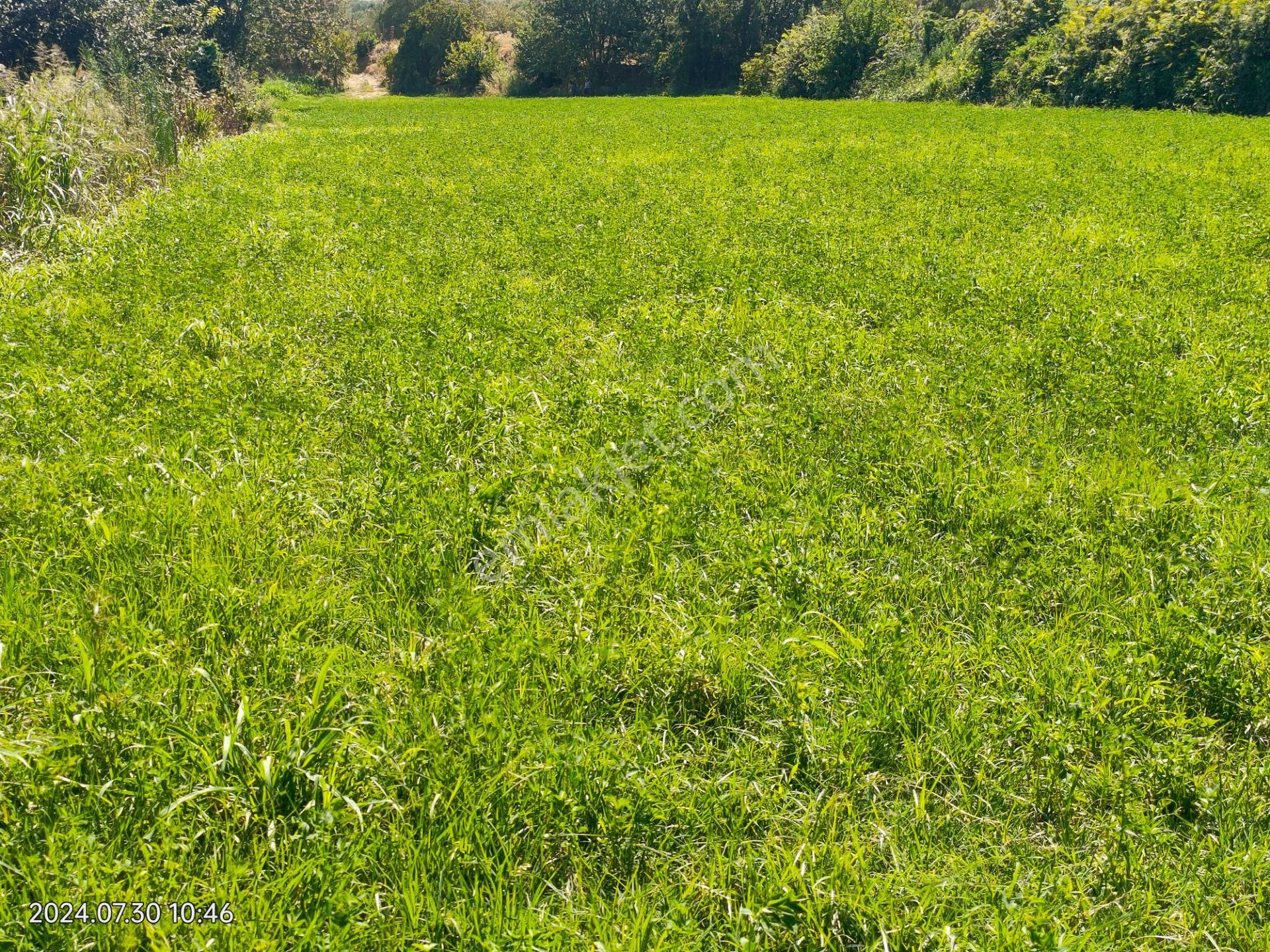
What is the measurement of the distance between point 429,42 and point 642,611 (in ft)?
260

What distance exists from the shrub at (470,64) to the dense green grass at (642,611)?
67.4 metres

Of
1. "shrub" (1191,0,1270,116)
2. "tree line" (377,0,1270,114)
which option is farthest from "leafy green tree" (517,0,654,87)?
"shrub" (1191,0,1270,116)

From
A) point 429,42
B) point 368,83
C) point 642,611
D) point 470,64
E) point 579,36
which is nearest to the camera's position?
point 642,611

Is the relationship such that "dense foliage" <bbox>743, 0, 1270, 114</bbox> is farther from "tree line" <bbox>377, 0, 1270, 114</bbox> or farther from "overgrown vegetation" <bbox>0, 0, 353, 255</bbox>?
"overgrown vegetation" <bbox>0, 0, 353, 255</bbox>

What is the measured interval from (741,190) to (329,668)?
40.3 feet

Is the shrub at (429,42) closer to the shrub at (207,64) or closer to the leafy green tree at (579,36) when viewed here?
the leafy green tree at (579,36)

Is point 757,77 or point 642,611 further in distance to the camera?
point 757,77

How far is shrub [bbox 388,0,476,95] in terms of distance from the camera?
228ft

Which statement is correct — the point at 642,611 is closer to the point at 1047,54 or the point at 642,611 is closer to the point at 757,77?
the point at 1047,54

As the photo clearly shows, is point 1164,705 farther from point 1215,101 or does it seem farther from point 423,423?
point 1215,101

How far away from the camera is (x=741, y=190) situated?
536 inches

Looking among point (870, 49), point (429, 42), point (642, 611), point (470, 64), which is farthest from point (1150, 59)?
point (429, 42)

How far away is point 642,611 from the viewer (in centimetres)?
371

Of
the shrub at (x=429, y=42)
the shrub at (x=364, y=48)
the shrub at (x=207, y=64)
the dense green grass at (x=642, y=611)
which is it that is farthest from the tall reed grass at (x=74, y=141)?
the shrub at (x=364, y=48)
